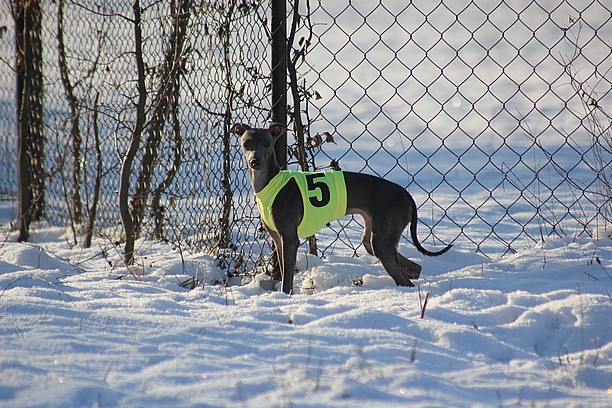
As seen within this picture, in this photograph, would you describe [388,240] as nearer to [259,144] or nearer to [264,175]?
[264,175]

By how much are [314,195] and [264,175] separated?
37 cm

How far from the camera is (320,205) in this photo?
3.95 meters

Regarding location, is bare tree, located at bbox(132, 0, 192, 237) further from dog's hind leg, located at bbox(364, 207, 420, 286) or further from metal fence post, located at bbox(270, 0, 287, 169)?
dog's hind leg, located at bbox(364, 207, 420, 286)

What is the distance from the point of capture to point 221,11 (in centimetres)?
458

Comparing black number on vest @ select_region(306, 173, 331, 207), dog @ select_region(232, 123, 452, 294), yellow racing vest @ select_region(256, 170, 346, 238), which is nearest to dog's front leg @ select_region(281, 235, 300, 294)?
dog @ select_region(232, 123, 452, 294)

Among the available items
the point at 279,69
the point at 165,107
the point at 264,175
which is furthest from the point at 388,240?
the point at 165,107

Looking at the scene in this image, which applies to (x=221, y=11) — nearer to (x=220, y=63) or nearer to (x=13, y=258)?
(x=220, y=63)

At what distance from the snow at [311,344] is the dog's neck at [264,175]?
80 centimetres

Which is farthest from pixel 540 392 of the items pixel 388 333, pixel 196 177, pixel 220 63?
pixel 196 177

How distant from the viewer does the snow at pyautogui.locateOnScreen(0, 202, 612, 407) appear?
6.74 feet

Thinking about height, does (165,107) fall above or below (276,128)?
above

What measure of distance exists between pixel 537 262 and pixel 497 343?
5.49 ft

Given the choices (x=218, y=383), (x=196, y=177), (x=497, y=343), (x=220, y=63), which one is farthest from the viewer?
(x=196, y=177)

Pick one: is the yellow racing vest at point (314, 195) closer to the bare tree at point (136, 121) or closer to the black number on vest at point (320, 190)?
the black number on vest at point (320, 190)
